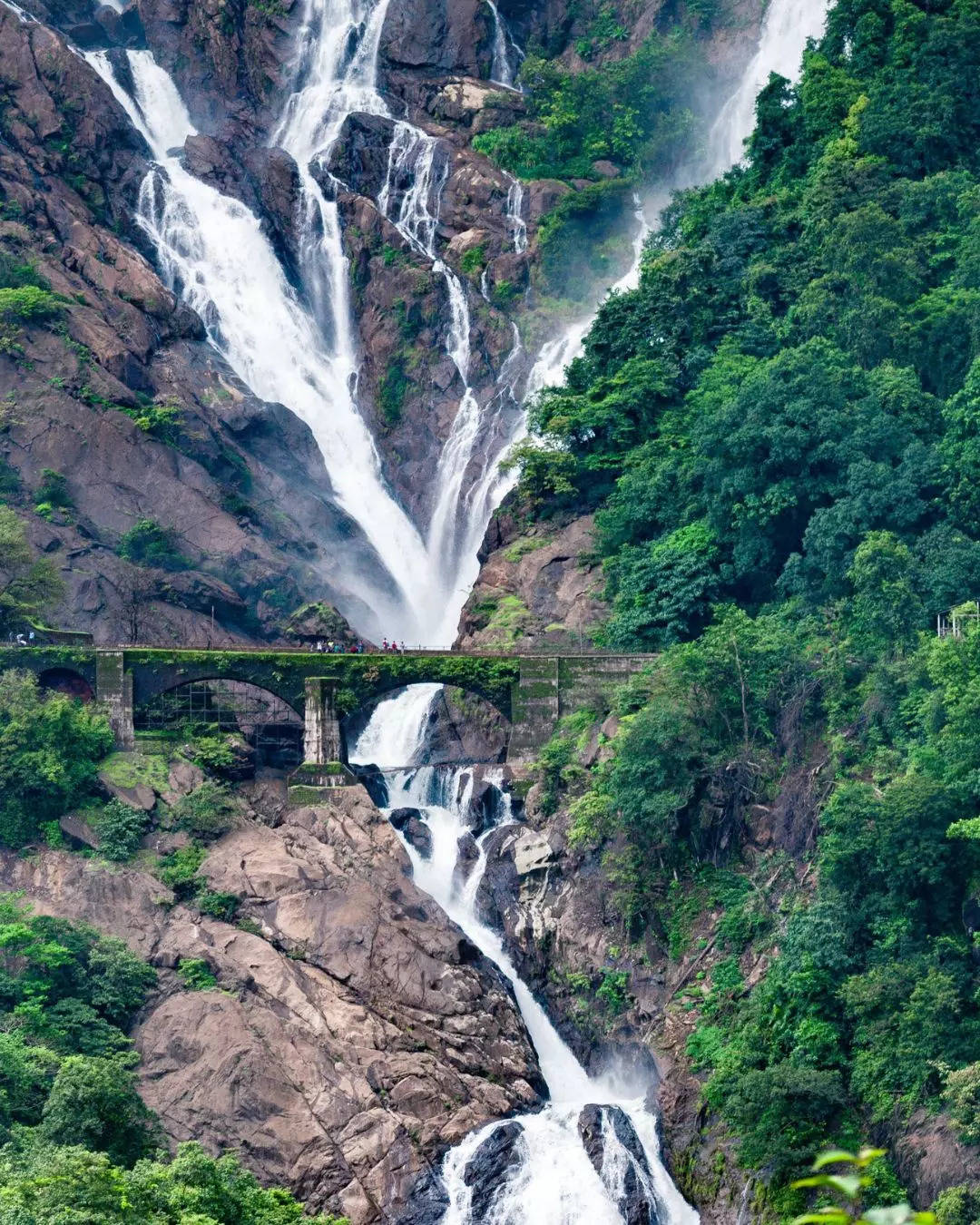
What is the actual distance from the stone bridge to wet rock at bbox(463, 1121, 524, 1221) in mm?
19276

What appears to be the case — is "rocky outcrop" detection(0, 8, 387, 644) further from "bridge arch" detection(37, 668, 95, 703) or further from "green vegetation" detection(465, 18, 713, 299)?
"green vegetation" detection(465, 18, 713, 299)

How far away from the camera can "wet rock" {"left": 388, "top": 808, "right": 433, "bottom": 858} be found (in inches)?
3027

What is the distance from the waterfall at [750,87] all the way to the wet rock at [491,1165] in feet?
165

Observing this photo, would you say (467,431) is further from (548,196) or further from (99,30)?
(99,30)

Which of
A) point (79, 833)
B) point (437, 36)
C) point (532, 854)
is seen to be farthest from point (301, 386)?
point (532, 854)

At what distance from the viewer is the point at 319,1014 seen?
223 feet

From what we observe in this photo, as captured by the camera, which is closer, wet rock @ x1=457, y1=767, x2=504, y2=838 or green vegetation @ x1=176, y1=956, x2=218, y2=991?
green vegetation @ x1=176, y1=956, x2=218, y2=991

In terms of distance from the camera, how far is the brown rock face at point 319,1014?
208 ft

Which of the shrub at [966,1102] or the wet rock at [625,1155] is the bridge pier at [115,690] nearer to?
the wet rock at [625,1155]

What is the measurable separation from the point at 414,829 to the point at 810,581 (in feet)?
50.4

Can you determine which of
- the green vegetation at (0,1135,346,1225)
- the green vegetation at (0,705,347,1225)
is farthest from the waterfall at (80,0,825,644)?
the green vegetation at (0,1135,346,1225)

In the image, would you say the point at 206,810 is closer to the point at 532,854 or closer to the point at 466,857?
the point at 466,857

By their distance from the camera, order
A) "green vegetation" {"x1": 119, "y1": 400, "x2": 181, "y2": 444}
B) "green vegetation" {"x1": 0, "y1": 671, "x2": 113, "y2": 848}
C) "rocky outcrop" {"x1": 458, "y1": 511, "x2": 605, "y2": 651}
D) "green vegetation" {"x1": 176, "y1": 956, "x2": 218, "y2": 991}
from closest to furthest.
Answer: "green vegetation" {"x1": 176, "y1": 956, "x2": 218, "y2": 991} < "green vegetation" {"x1": 0, "y1": 671, "x2": 113, "y2": 848} < "rocky outcrop" {"x1": 458, "y1": 511, "x2": 605, "y2": 651} < "green vegetation" {"x1": 119, "y1": 400, "x2": 181, "y2": 444}

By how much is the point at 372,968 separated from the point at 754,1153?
48.1 ft
